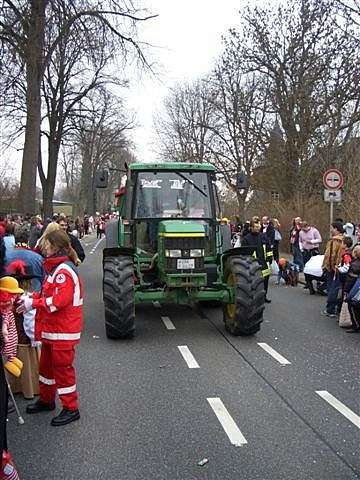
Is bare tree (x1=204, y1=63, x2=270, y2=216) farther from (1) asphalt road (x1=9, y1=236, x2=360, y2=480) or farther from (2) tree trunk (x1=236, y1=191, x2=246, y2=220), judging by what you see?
(1) asphalt road (x1=9, y1=236, x2=360, y2=480)

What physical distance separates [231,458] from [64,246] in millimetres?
2216

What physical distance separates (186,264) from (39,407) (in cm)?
355

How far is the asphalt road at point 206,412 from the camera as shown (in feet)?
13.3

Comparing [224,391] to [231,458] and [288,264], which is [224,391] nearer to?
[231,458]

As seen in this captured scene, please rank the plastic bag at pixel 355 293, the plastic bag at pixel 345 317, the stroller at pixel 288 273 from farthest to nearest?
the stroller at pixel 288 273
the plastic bag at pixel 345 317
the plastic bag at pixel 355 293

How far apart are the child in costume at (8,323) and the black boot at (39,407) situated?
1644mm

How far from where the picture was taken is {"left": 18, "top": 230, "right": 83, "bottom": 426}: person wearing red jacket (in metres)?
4.71

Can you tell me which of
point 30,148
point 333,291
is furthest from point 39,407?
point 30,148

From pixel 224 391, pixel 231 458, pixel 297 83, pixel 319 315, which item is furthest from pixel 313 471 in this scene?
pixel 297 83

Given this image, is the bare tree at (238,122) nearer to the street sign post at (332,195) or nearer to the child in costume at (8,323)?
the street sign post at (332,195)

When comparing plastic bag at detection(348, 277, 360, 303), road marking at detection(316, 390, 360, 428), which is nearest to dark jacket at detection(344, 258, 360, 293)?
plastic bag at detection(348, 277, 360, 303)

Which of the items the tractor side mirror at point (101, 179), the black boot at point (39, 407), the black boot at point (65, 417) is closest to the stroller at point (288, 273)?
the tractor side mirror at point (101, 179)

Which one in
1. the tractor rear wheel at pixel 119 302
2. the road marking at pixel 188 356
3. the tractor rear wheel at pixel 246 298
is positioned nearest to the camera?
the road marking at pixel 188 356

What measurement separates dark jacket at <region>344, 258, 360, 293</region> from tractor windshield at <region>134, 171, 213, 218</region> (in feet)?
7.94
